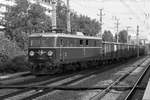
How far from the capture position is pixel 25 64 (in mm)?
25422

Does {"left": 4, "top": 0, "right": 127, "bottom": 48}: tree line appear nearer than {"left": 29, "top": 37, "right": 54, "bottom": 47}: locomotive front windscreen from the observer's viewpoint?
No

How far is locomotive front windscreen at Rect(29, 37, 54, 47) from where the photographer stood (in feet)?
66.8

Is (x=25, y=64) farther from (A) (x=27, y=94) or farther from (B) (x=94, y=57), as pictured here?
(A) (x=27, y=94)

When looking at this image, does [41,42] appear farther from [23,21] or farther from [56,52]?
[23,21]

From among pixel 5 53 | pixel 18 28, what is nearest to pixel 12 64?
pixel 5 53

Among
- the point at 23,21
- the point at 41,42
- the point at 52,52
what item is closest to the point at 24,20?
the point at 23,21


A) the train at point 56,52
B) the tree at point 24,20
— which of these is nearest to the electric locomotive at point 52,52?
the train at point 56,52

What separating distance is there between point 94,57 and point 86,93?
46.9ft

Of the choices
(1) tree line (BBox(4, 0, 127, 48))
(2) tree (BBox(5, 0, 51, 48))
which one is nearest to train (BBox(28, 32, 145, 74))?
(1) tree line (BBox(4, 0, 127, 48))

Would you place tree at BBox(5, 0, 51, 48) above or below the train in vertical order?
above

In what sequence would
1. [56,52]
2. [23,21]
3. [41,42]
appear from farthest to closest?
[23,21]
[41,42]
[56,52]

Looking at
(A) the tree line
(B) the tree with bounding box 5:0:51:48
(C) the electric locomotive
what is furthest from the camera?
(B) the tree with bounding box 5:0:51:48

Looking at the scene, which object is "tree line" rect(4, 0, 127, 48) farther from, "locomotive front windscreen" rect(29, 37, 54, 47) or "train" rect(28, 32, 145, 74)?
"locomotive front windscreen" rect(29, 37, 54, 47)

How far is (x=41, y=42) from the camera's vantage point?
20688 millimetres
